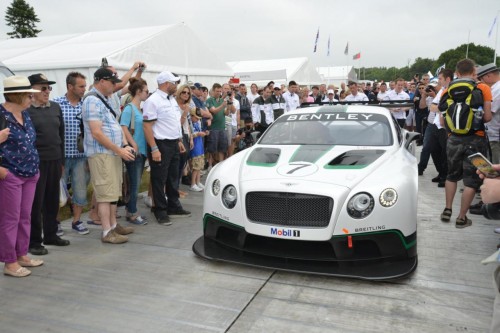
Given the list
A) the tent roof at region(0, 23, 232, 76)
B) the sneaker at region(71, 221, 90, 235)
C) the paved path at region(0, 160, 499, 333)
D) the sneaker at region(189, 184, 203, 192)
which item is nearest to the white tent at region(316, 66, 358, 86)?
the tent roof at region(0, 23, 232, 76)

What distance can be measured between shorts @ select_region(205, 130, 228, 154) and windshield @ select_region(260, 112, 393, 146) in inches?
128

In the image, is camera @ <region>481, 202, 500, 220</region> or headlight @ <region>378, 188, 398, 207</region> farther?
headlight @ <region>378, 188, 398, 207</region>

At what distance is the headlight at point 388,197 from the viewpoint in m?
3.43

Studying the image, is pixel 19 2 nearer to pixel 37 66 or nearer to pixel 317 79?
pixel 317 79

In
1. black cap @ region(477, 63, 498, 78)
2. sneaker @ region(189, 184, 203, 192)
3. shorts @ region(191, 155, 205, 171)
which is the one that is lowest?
sneaker @ region(189, 184, 203, 192)

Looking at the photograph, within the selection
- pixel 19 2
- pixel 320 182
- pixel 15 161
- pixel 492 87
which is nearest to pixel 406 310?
pixel 320 182

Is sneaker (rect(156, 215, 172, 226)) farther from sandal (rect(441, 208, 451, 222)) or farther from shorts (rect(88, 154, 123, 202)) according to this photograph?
sandal (rect(441, 208, 451, 222))

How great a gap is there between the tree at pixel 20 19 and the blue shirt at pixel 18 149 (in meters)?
53.3

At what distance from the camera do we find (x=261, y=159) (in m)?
4.39

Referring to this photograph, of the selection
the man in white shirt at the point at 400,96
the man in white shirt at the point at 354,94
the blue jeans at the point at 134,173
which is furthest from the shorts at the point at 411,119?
the blue jeans at the point at 134,173

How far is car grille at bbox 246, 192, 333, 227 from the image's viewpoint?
11.4 feet

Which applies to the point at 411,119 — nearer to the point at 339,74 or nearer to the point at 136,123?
the point at 136,123

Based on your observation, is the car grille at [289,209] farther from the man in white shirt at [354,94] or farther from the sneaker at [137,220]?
the man in white shirt at [354,94]

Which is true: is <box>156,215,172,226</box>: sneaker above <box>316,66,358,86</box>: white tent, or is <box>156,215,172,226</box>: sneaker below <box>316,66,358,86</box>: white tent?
below
